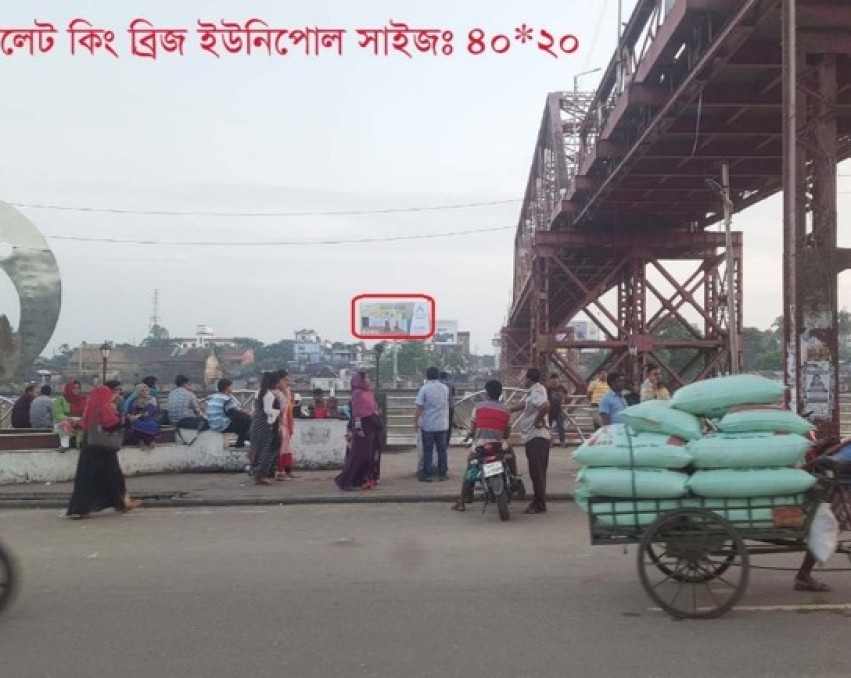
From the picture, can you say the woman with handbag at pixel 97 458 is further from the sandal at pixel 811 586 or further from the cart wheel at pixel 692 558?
the sandal at pixel 811 586

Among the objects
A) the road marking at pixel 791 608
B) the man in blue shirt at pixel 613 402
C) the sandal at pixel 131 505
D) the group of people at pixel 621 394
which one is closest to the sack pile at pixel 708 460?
the road marking at pixel 791 608

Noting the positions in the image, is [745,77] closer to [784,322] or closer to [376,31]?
[784,322]

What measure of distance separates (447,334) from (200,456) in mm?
77912

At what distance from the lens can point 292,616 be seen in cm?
518

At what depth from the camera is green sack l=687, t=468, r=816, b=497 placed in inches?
199

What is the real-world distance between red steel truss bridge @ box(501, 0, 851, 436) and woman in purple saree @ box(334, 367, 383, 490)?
5.36 metres

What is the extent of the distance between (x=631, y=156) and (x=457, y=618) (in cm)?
1398

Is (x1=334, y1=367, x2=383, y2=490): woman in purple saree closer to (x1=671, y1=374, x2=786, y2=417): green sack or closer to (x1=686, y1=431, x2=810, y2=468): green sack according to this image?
(x1=671, y1=374, x2=786, y2=417): green sack

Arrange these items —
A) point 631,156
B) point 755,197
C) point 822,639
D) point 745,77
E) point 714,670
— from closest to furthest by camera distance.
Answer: point 714,670, point 822,639, point 745,77, point 631,156, point 755,197

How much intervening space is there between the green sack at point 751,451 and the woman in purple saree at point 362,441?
6.09 meters

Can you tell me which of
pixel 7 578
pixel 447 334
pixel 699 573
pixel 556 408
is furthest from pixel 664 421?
pixel 447 334

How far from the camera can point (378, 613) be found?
5.22 metres

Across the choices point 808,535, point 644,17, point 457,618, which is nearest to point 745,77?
point 644,17

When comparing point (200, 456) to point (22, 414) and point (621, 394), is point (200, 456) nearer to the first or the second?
point (22, 414)
